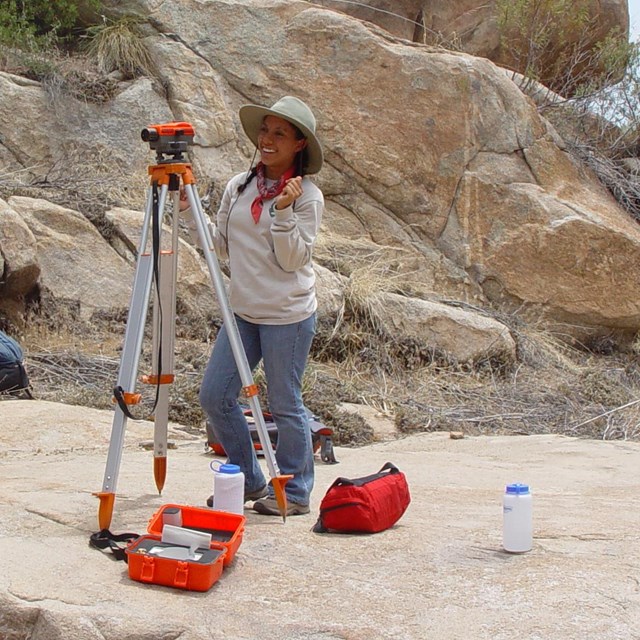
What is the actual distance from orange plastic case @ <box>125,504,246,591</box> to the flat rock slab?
4 cm

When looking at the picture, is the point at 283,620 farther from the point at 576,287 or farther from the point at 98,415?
the point at 576,287

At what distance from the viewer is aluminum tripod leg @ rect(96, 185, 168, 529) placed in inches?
144

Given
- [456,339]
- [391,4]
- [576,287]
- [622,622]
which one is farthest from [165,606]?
[391,4]

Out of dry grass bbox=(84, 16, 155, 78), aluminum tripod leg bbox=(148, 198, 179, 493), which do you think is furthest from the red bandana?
dry grass bbox=(84, 16, 155, 78)

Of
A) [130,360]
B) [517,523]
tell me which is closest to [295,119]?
[130,360]

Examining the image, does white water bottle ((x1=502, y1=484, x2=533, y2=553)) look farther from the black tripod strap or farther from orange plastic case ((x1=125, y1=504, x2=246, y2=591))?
the black tripod strap

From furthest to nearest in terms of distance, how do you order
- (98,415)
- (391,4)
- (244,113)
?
(391,4), (98,415), (244,113)

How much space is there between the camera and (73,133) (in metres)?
9.84

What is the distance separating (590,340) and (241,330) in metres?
7.15

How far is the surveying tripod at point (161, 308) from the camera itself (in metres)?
3.74

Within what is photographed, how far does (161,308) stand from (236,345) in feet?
1.42

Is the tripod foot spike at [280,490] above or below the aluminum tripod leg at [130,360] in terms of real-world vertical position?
below

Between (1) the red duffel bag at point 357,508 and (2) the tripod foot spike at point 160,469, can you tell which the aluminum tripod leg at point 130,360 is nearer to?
(2) the tripod foot spike at point 160,469

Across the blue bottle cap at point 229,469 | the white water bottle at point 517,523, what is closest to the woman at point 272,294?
the blue bottle cap at point 229,469
